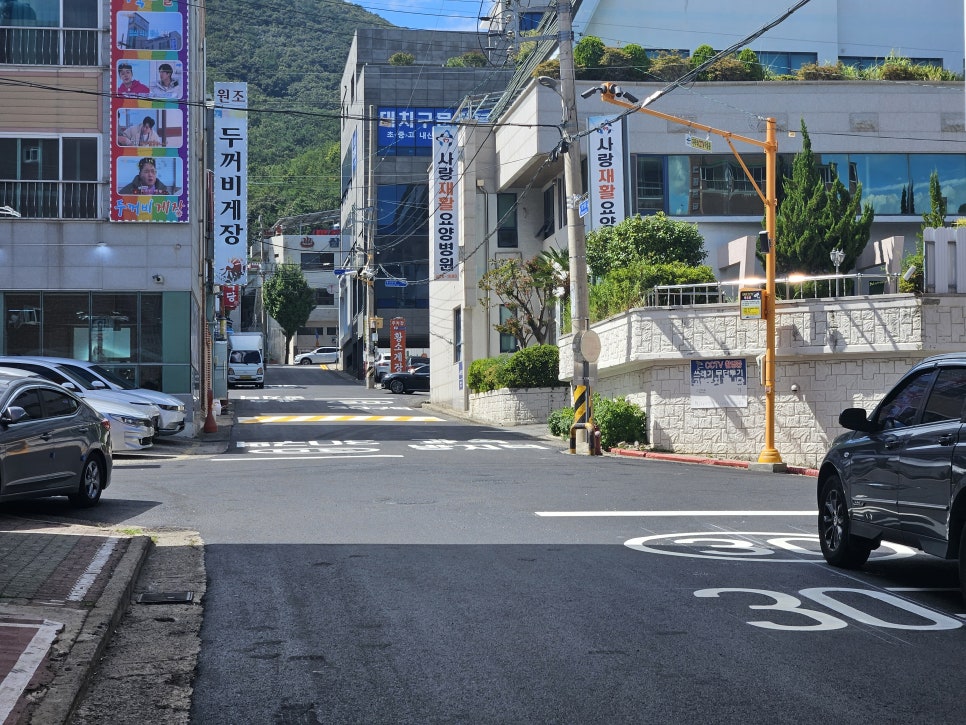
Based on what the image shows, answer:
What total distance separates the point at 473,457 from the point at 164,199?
1145 cm

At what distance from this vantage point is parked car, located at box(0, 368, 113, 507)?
12844mm

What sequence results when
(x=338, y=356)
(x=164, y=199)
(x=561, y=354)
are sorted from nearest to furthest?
1. (x=164, y=199)
2. (x=561, y=354)
3. (x=338, y=356)

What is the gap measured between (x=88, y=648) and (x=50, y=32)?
86.2ft

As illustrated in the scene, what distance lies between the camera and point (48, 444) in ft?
44.5

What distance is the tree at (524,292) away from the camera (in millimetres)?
40500

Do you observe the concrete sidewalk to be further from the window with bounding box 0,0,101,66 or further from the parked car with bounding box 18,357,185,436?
the window with bounding box 0,0,101,66

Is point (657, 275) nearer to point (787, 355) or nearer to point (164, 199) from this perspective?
point (787, 355)

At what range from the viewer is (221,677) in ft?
→ 21.0

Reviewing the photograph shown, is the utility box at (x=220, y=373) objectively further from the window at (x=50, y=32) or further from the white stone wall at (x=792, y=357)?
the white stone wall at (x=792, y=357)

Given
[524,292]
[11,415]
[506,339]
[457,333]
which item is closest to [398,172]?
[457,333]

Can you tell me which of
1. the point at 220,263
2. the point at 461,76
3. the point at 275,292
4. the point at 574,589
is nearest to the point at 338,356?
the point at 275,292

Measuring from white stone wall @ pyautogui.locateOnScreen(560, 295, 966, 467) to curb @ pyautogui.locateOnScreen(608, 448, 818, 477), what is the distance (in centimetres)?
73

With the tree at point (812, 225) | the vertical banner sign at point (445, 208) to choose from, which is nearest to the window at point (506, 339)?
the vertical banner sign at point (445, 208)

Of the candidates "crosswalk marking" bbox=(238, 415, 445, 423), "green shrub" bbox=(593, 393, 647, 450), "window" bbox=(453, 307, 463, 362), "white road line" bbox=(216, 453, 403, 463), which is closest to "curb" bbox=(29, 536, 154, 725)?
"white road line" bbox=(216, 453, 403, 463)
